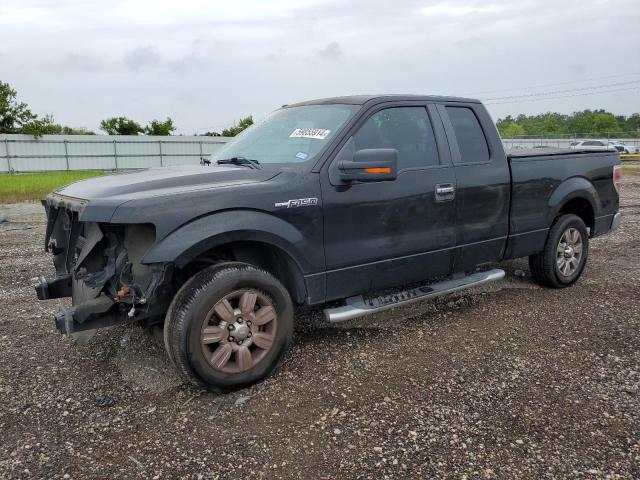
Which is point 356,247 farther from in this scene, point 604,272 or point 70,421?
point 604,272

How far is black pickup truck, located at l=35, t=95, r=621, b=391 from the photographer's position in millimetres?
3338

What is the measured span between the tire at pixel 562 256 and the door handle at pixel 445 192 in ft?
5.29

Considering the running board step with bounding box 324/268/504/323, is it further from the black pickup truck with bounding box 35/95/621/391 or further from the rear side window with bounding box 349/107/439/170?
the rear side window with bounding box 349/107/439/170

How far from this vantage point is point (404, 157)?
14.2 feet

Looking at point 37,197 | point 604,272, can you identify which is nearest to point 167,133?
point 37,197

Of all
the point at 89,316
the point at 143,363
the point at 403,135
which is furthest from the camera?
the point at 403,135

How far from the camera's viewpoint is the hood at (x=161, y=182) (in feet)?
11.3

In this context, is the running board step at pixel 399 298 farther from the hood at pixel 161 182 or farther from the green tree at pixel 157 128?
the green tree at pixel 157 128

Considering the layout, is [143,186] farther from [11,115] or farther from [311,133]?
[11,115]

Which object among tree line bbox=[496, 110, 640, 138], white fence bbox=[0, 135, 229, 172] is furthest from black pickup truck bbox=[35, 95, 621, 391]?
tree line bbox=[496, 110, 640, 138]

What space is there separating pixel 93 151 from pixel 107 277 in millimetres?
30816

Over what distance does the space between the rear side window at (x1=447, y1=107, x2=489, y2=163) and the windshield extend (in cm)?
109

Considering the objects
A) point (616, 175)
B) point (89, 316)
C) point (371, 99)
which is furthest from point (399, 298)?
point (616, 175)

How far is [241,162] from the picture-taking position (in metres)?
4.20
